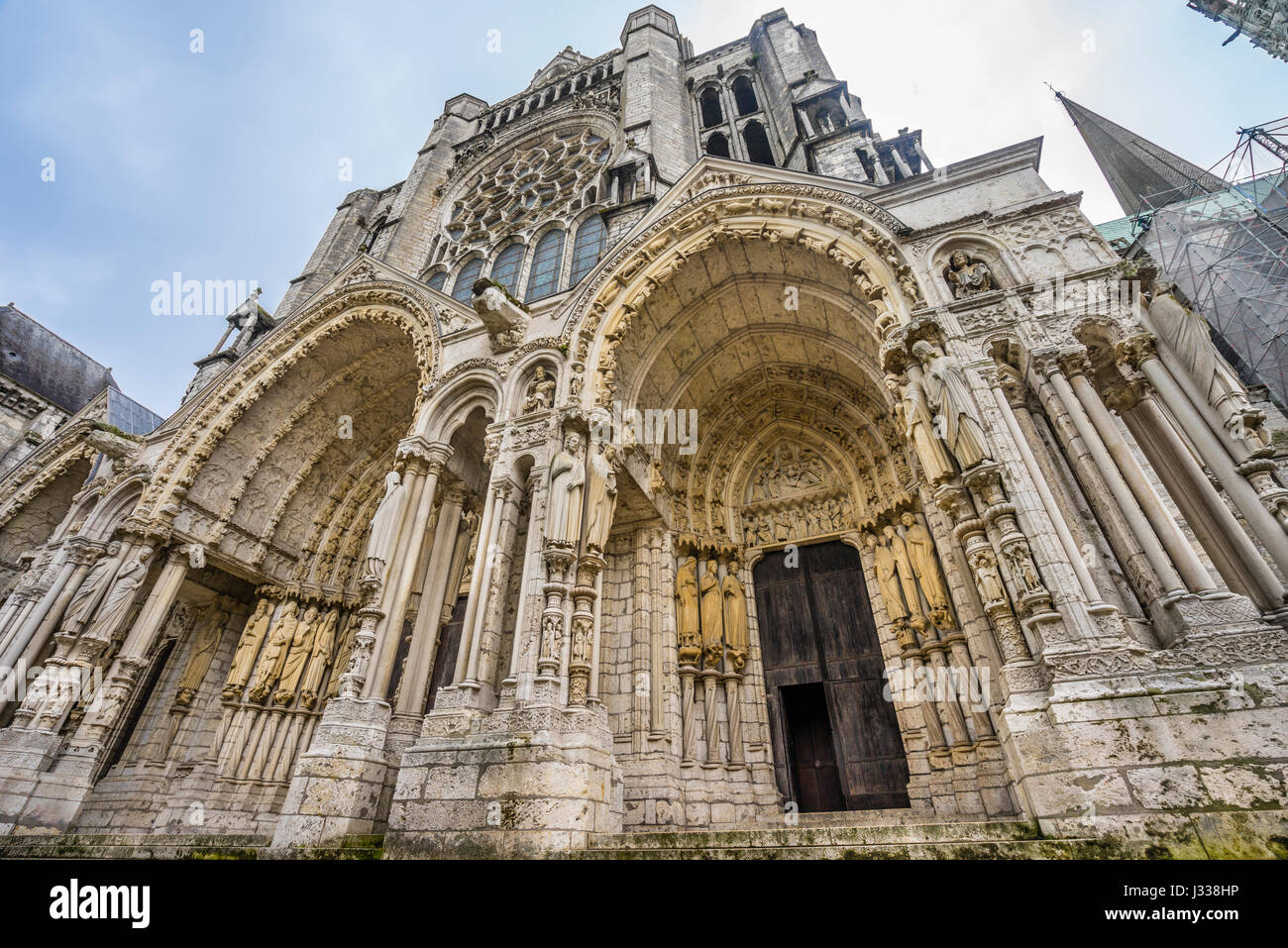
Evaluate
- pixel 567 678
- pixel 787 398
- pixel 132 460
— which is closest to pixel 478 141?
pixel 132 460

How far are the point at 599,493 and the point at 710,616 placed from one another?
2.55 metres

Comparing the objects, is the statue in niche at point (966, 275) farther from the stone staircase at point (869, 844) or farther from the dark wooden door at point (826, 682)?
the stone staircase at point (869, 844)

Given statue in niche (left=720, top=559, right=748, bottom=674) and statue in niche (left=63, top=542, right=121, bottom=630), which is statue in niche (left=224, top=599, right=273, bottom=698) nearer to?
statue in niche (left=63, top=542, right=121, bottom=630)

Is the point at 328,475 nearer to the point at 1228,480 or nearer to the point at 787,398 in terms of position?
the point at 787,398

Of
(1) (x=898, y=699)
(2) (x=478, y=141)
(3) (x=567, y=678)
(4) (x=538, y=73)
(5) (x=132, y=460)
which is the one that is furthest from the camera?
(4) (x=538, y=73)

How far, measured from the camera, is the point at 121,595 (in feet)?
26.8

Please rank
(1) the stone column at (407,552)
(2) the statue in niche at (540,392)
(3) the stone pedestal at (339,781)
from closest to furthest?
(3) the stone pedestal at (339,781) < (1) the stone column at (407,552) < (2) the statue in niche at (540,392)

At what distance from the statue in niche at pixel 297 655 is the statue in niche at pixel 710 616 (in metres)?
6.51

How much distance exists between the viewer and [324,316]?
998 cm

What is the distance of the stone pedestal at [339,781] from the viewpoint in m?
5.11

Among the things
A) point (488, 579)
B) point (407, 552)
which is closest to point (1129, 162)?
point (488, 579)

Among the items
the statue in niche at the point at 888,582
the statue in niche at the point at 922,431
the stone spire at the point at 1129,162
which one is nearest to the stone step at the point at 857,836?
the statue in niche at the point at 922,431

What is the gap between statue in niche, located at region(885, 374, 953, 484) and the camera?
5.19 meters

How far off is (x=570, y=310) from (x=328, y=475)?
6.22 m
